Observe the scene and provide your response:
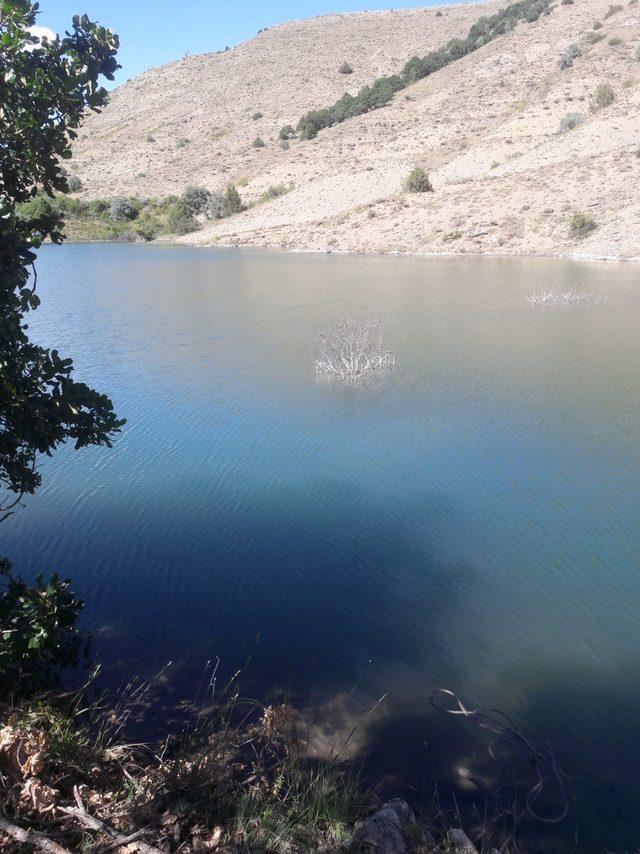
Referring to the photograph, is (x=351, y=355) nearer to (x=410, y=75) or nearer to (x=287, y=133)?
(x=287, y=133)

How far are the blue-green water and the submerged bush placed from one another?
28623mm

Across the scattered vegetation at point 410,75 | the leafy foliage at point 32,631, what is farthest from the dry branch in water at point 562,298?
the scattered vegetation at point 410,75

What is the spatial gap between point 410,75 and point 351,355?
63451 millimetres

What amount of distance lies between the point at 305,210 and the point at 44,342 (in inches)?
1321

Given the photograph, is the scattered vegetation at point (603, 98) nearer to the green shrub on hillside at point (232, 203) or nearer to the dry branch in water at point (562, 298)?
the green shrub on hillside at point (232, 203)

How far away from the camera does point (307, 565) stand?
7.57 meters

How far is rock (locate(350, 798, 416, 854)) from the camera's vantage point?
368 cm

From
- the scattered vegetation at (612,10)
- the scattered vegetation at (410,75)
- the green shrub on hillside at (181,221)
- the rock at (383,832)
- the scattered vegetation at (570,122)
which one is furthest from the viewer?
the scattered vegetation at (410,75)

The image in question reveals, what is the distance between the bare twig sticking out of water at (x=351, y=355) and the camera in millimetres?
14984

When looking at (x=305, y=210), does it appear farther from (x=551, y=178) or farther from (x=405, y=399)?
(x=405, y=399)

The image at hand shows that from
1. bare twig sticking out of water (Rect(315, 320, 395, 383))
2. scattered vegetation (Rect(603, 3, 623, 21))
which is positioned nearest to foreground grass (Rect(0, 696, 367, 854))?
bare twig sticking out of water (Rect(315, 320, 395, 383))

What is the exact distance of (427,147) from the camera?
51.2 metres

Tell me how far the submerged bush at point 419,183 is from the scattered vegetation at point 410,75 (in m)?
23.9

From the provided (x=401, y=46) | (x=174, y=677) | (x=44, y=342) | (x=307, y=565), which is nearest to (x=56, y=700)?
(x=174, y=677)
